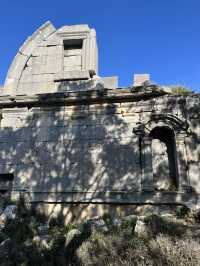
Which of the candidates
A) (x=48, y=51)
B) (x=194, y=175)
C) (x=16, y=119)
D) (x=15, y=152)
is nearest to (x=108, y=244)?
(x=194, y=175)

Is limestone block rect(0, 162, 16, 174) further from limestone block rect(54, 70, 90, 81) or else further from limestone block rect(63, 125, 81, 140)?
limestone block rect(54, 70, 90, 81)

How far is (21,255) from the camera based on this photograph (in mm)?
5297

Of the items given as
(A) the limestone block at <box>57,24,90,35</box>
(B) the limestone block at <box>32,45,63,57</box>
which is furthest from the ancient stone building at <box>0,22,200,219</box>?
(A) the limestone block at <box>57,24,90,35</box>

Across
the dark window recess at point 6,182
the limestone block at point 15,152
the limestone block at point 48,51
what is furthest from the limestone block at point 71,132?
the limestone block at point 48,51

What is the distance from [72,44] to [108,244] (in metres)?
6.91

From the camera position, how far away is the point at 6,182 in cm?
835

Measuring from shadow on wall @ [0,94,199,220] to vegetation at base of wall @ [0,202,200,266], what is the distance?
3.29 feet

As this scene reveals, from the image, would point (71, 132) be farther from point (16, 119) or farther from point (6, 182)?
point (6, 182)

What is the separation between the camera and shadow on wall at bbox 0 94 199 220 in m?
7.66

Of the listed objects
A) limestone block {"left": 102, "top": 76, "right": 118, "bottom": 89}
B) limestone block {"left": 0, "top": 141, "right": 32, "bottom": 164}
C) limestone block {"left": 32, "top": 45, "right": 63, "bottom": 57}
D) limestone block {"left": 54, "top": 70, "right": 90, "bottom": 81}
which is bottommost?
limestone block {"left": 0, "top": 141, "right": 32, "bottom": 164}

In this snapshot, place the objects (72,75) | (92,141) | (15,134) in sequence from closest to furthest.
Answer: (92,141), (15,134), (72,75)

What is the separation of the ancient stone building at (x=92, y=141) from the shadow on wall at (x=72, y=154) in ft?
0.08

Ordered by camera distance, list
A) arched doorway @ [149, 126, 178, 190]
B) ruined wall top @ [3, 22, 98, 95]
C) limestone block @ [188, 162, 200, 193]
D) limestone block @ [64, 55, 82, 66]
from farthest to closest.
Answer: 1. limestone block @ [64, 55, 82, 66]
2. ruined wall top @ [3, 22, 98, 95]
3. arched doorway @ [149, 126, 178, 190]
4. limestone block @ [188, 162, 200, 193]

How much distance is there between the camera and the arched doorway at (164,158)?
7824 mm
